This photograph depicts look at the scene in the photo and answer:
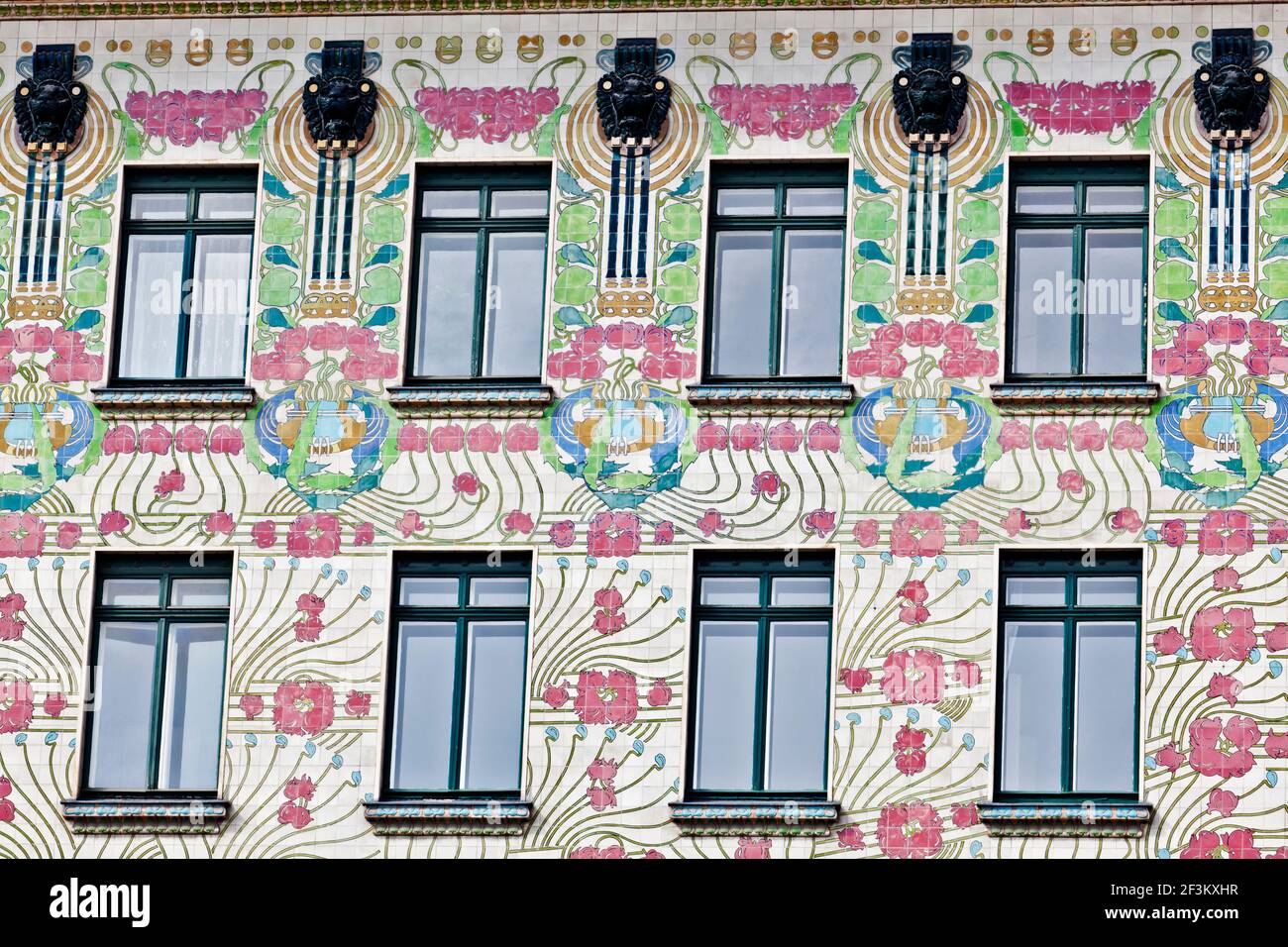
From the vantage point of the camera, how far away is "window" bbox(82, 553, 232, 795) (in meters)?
29.6

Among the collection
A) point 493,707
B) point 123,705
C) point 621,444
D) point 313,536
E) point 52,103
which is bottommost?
point 123,705

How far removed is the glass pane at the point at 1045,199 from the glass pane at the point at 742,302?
2.13 m

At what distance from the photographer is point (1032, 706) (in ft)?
95.3

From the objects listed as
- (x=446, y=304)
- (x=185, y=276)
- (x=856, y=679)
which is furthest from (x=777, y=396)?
(x=185, y=276)

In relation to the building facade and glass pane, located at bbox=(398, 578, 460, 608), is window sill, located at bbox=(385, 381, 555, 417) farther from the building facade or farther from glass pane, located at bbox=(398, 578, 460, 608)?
glass pane, located at bbox=(398, 578, 460, 608)

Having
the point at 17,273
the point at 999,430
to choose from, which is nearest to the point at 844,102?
the point at 999,430

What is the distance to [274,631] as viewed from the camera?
29.6m

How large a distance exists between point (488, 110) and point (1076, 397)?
561 cm

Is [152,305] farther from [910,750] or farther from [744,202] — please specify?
[910,750]

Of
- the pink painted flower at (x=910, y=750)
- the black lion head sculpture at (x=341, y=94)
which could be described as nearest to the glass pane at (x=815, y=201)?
the black lion head sculpture at (x=341, y=94)

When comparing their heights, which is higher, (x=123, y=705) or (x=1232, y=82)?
(x=1232, y=82)

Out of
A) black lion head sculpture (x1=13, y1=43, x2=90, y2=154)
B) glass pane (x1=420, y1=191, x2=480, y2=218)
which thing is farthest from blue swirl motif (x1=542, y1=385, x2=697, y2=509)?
black lion head sculpture (x1=13, y1=43, x2=90, y2=154)

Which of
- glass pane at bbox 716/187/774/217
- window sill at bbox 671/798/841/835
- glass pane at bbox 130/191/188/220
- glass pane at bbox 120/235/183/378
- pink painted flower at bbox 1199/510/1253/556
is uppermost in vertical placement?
glass pane at bbox 716/187/774/217

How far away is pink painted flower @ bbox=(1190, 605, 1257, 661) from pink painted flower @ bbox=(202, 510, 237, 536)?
7909 millimetres
